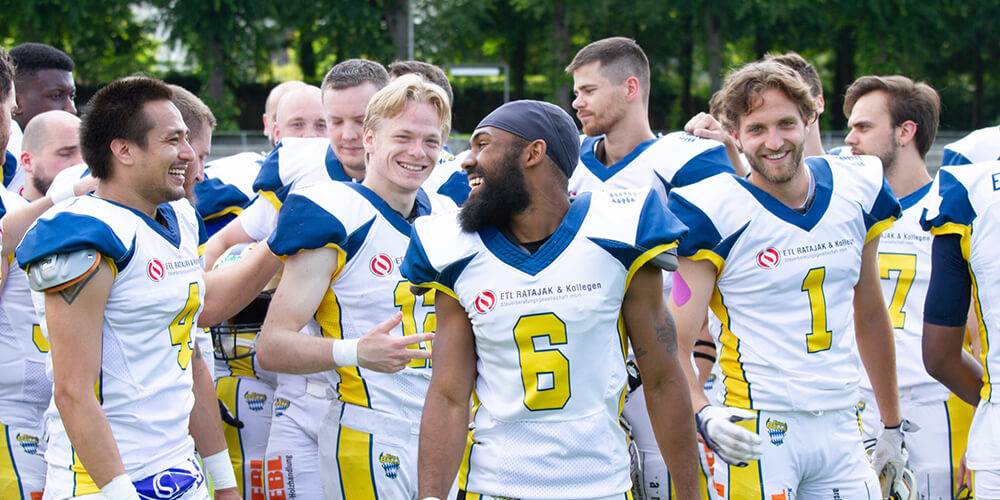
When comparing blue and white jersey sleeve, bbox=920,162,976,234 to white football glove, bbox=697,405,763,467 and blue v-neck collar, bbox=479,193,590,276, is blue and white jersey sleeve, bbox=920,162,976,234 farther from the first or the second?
blue v-neck collar, bbox=479,193,590,276

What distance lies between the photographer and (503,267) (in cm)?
281

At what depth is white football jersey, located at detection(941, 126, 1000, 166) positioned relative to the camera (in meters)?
5.00

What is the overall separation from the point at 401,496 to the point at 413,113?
1.50 meters

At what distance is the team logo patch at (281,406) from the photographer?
4.32m

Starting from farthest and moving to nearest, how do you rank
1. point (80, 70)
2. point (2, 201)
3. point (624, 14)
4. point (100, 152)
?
point (624, 14) → point (80, 70) → point (2, 201) → point (100, 152)

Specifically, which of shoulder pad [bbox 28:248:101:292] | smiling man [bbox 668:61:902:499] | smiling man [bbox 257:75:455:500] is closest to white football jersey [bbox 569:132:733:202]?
smiling man [bbox 668:61:902:499]

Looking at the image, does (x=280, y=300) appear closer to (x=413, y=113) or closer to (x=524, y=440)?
(x=413, y=113)

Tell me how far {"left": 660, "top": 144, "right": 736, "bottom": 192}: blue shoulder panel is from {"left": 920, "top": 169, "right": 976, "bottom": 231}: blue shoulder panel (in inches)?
53.6

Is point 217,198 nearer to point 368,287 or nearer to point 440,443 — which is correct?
point 368,287

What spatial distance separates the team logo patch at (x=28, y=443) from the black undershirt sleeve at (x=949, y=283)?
3615mm

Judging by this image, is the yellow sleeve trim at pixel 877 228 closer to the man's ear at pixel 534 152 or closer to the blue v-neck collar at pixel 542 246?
the blue v-neck collar at pixel 542 246

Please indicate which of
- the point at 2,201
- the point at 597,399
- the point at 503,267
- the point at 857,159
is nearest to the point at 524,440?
the point at 597,399

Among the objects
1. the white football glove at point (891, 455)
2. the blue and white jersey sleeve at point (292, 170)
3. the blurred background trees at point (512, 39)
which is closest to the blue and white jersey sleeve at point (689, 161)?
the white football glove at point (891, 455)

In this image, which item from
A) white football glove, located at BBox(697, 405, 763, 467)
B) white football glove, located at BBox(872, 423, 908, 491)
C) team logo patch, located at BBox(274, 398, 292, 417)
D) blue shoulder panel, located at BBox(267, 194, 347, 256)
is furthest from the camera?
team logo patch, located at BBox(274, 398, 292, 417)
